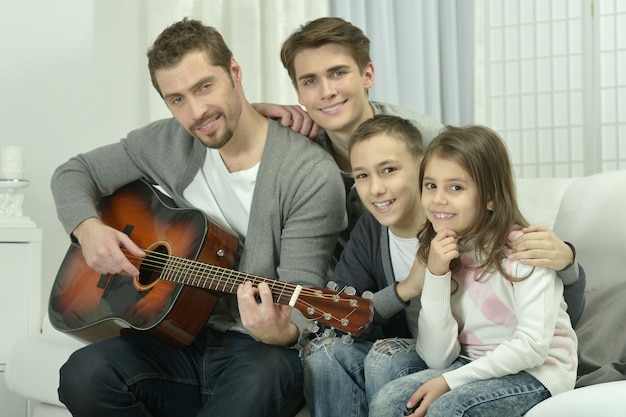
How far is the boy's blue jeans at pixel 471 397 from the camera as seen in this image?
1387 mm

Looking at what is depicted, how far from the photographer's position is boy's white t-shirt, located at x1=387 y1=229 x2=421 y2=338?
1.79 meters

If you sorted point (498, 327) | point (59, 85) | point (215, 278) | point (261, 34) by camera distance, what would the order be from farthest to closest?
point (261, 34), point (59, 85), point (215, 278), point (498, 327)

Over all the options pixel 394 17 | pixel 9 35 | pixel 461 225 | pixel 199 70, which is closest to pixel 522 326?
pixel 461 225

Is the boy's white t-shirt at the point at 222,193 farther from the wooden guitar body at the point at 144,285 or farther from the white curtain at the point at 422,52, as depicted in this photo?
the white curtain at the point at 422,52

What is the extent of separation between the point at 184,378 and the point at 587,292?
883mm

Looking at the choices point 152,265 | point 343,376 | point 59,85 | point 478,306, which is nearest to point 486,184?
point 478,306

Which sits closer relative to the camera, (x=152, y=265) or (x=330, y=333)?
(x=330, y=333)

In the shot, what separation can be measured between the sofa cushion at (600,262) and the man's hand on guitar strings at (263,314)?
575mm

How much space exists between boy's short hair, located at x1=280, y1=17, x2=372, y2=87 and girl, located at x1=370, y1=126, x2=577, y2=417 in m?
0.54

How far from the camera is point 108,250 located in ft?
6.38

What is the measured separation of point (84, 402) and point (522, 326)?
89 cm

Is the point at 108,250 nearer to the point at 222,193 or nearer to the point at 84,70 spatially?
the point at 222,193

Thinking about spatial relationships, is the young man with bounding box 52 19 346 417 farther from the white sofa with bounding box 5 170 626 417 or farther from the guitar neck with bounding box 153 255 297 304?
the white sofa with bounding box 5 170 626 417

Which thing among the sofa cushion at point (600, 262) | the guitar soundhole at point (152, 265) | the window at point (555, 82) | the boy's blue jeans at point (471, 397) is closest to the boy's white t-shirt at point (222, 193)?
the guitar soundhole at point (152, 265)
